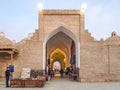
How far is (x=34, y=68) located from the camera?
2308cm

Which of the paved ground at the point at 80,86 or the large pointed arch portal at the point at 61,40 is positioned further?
the large pointed arch portal at the point at 61,40

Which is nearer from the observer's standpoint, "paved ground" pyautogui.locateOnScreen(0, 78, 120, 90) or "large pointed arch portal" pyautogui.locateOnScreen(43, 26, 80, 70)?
"paved ground" pyautogui.locateOnScreen(0, 78, 120, 90)

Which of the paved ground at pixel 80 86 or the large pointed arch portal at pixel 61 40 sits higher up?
the large pointed arch portal at pixel 61 40

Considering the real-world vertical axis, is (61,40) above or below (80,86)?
above

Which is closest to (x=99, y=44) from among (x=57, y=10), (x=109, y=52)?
(x=109, y=52)

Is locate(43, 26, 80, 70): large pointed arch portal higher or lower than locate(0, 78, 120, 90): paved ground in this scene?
higher

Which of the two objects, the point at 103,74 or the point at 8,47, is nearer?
the point at 8,47

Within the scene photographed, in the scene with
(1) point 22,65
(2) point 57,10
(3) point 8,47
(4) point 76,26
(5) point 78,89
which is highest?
(2) point 57,10

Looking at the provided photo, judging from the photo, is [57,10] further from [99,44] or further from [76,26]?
[99,44]

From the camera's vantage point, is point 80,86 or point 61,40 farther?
point 61,40

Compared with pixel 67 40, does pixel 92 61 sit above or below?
below

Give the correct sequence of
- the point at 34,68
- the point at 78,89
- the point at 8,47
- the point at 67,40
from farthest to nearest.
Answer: the point at 67,40 → the point at 34,68 → the point at 8,47 → the point at 78,89

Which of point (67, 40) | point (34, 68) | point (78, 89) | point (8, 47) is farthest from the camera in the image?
point (67, 40)

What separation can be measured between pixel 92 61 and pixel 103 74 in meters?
1.53
